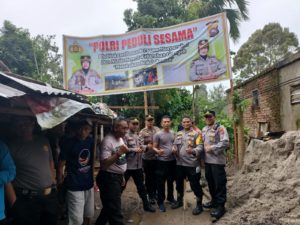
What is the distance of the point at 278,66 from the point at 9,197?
29.1ft

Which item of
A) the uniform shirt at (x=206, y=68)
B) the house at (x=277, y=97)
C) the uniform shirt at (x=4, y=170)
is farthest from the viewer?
the house at (x=277, y=97)

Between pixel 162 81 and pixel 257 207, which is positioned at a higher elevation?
pixel 162 81

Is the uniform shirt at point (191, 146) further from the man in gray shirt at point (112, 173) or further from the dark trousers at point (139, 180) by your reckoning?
the man in gray shirt at point (112, 173)

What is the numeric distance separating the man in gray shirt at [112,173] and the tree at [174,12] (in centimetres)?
754

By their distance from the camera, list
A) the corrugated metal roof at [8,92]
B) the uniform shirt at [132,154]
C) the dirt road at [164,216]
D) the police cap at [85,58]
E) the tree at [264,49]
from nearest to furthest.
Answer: the corrugated metal roof at [8,92], the dirt road at [164,216], the uniform shirt at [132,154], the police cap at [85,58], the tree at [264,49]

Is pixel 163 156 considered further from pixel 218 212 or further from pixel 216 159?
pixel 218 212

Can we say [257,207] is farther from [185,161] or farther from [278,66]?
[278,66]

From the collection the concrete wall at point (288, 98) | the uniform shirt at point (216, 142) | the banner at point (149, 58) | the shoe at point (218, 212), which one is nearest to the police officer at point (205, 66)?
the banner at point (149, 58)

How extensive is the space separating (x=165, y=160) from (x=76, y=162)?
2157 mm

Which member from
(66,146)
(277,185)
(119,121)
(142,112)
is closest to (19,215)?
(66,146)

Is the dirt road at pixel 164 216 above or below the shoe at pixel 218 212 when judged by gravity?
below

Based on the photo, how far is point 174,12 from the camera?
1191 centimetres

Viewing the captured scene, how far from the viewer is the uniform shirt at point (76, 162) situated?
3.88 m

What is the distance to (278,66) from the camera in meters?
9.63
